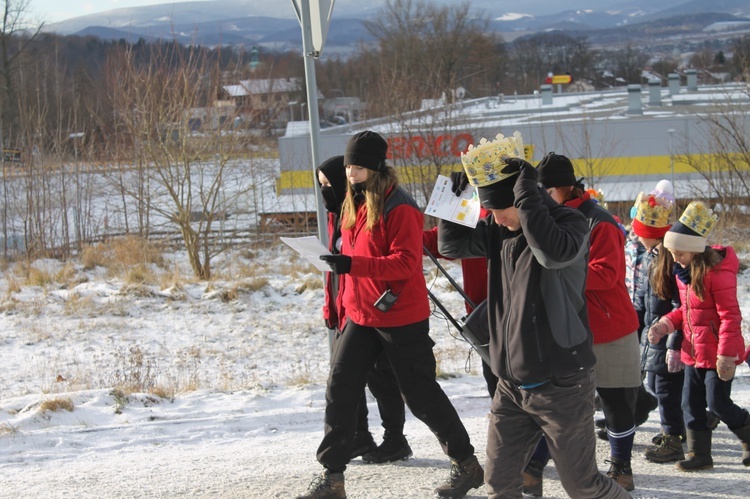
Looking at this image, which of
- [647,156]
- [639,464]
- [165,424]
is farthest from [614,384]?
[647,156]

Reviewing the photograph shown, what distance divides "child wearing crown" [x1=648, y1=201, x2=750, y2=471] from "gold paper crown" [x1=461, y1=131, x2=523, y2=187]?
155cm

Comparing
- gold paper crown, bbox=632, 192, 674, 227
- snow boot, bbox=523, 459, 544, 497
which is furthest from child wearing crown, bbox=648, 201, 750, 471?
snow boot, bbox=523, 459, 544, 497

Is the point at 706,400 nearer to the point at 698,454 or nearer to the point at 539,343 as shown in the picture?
the point at 698,454

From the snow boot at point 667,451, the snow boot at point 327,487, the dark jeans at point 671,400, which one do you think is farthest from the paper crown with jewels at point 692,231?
the snow boot at point 327,487

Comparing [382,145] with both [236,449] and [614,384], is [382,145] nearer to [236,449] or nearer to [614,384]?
[614,384]

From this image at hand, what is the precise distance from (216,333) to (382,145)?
6.30m

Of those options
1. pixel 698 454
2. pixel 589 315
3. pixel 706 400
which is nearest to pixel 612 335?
pixel 589 315

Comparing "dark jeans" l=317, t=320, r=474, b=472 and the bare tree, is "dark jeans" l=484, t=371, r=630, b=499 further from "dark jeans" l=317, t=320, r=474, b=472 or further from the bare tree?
the bare tree

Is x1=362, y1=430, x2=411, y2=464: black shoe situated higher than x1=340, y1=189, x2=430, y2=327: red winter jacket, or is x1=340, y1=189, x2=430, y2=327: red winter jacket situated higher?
x1=340, y1=189, x2=430, y2=327: red winter jacket

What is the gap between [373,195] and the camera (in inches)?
172

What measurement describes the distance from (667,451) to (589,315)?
1.14 m

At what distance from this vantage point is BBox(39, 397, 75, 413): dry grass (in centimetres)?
602

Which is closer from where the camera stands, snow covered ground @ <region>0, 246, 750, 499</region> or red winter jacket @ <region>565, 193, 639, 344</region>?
red winter jacket @ <region>565, 193, 639, 344</region>

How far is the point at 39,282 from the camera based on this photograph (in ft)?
43.8
